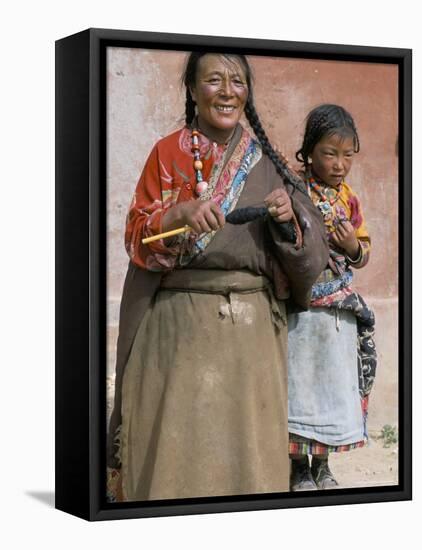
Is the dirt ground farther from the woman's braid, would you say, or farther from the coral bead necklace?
the coral bead necklace

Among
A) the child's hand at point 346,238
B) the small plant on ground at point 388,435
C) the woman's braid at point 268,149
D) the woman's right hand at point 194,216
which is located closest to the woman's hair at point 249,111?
the woman's braid at point 268,149

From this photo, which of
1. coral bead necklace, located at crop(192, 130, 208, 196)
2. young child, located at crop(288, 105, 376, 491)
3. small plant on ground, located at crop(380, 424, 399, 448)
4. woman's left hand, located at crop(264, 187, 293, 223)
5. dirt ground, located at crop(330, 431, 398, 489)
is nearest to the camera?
coral bead necklace, located at crop(192, 130, 208, 196)

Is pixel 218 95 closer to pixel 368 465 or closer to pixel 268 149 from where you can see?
pixel 268 149

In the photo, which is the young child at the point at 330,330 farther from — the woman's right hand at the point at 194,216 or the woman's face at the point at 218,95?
the woman's right hand at the point at 194,216

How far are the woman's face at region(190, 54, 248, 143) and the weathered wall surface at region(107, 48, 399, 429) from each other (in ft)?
0.32

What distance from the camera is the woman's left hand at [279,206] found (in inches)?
321

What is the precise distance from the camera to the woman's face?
812 cm

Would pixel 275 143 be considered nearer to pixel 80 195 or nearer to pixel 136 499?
pixel 80 195

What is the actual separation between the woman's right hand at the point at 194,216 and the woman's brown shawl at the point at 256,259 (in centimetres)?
10

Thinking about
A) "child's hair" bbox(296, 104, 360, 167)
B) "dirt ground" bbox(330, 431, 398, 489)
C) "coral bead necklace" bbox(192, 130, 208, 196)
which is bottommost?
"dirt ground" bbox(330, 431, 398, 489)

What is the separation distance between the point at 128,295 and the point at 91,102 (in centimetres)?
85

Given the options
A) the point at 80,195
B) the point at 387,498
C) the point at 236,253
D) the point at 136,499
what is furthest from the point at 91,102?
the point at 387,498

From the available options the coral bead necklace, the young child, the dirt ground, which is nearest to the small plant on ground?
the dirt ground

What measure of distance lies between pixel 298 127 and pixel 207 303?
3.11 feet
